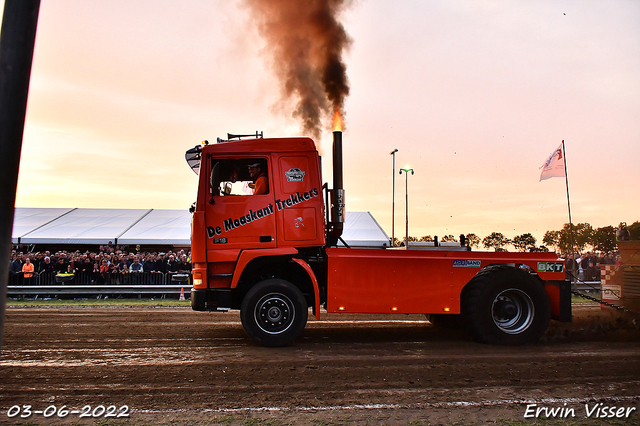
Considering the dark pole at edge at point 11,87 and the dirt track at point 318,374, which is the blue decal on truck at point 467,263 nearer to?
the dirt track at point 318,374

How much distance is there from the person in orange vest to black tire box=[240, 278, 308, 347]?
13055 mm

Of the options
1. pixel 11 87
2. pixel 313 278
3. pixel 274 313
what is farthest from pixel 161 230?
pixel 11 87

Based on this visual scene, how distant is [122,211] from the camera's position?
2727cm

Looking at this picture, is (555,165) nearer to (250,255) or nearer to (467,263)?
(467,263)

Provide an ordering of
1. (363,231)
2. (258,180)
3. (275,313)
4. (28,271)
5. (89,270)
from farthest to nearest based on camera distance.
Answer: (363,231)
(89,270)
(28,271)
(258,180)
(275,313)

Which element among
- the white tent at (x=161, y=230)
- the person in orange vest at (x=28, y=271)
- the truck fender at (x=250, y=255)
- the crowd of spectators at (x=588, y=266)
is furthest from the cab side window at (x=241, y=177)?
the white tent at (x=161, y=230)

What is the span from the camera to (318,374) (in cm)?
556

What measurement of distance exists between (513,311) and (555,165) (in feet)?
56.2

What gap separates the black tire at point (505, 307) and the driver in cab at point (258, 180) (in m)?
3.68

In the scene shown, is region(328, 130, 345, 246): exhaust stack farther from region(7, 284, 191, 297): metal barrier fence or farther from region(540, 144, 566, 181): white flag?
region(540, 144, 566, 181): white flag

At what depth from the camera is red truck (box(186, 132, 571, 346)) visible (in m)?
7.22

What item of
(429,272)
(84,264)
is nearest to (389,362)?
(429,272)

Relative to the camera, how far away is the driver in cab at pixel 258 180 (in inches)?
291

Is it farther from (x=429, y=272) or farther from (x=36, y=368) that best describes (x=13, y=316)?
(x=429, y=272)
